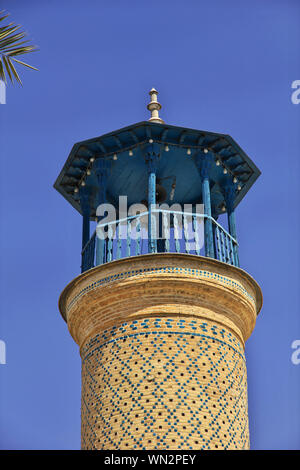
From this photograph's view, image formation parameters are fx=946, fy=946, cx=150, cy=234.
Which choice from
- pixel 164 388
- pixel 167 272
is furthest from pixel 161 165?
pixel 164 388

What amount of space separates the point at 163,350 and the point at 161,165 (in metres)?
3.73

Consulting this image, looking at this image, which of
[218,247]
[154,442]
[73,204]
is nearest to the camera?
[154,442]

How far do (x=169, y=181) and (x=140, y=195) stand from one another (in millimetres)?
689

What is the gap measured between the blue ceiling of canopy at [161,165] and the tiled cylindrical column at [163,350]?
2121 mm

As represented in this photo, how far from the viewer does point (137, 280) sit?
13.3 metres

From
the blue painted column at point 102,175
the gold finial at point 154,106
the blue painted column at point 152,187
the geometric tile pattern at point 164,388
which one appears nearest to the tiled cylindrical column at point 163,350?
the geometric tile pattern at point 164,388

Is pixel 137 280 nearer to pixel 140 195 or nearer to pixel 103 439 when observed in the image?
pixel 103 439

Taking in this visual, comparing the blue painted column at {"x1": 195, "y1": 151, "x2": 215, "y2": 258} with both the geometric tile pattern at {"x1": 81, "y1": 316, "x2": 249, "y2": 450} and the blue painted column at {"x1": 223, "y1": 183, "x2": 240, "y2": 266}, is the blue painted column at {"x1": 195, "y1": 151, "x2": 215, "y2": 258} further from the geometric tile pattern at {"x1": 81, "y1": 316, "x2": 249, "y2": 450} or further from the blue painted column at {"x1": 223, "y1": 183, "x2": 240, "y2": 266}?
the geometric tile pattern at {"x1": 81, "y1": 316, "x2": 249, "y2": 450}

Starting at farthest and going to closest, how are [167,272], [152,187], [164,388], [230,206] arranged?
[230,206] → [152,187] → [167,272] → [164,388]

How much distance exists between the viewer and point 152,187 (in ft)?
46.3

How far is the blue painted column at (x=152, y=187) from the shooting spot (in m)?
13.6

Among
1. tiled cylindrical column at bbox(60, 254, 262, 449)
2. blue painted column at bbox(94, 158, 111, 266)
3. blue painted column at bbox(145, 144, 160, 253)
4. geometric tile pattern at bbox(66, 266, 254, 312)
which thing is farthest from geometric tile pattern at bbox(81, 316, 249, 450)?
blue painted column at bbox(94, 158, 111, 266)

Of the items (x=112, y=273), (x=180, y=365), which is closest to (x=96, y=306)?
(x=112, y=273)

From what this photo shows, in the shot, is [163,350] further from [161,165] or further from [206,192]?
[161,165]
